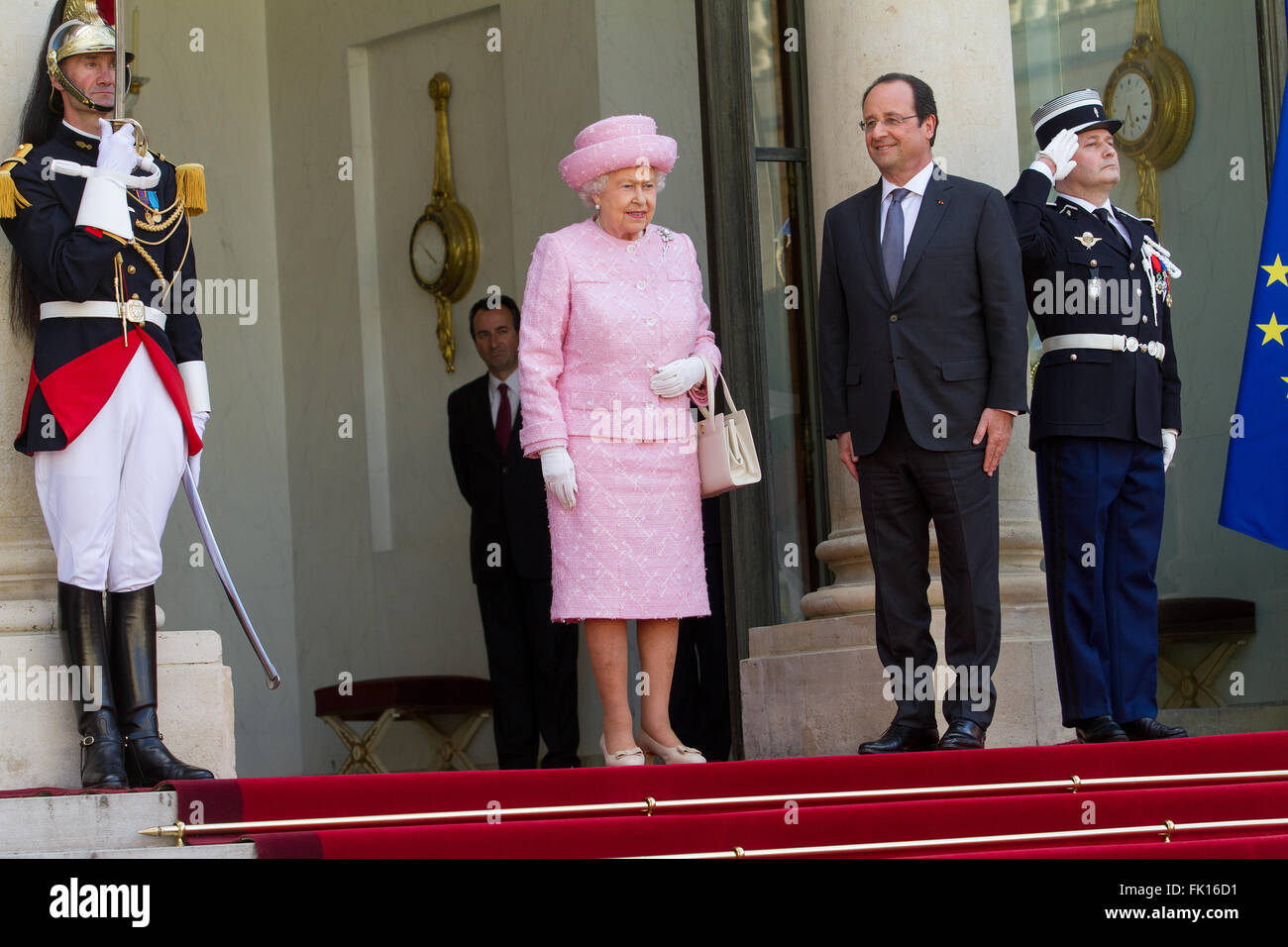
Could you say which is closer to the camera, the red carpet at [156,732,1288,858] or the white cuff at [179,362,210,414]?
the red carpet at [156,732,1288,858]

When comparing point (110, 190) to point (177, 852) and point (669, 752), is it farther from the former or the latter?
point (669, 752)

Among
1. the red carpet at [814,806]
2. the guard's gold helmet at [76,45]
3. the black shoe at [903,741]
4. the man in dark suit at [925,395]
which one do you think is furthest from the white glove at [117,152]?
the black shoe at [903,741]

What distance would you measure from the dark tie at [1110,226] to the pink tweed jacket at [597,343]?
1444 mm

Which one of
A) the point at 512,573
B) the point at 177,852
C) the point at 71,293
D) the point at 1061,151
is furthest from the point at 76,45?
the point at 512,573

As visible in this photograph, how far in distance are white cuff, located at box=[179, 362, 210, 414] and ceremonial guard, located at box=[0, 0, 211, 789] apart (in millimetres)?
47

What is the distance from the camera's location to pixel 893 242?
6758 millimetres

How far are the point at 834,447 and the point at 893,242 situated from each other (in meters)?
1.53

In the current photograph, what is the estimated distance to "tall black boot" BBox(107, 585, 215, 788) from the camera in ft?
19.1

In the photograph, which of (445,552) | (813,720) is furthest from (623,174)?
(445,552)

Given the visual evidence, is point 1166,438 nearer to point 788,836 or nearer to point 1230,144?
point 788,836

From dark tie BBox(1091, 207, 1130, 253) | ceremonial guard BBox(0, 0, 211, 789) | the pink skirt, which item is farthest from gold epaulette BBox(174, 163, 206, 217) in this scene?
dark tie BBox(1091, 207, 1130, 253)

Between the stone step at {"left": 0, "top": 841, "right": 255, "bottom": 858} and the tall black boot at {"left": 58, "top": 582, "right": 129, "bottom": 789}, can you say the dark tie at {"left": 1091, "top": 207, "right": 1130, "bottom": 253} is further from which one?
the stone step at {"left": 0, "top": 841, "right": 255, "bottom": 858}

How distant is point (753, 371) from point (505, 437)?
5.79 feet
